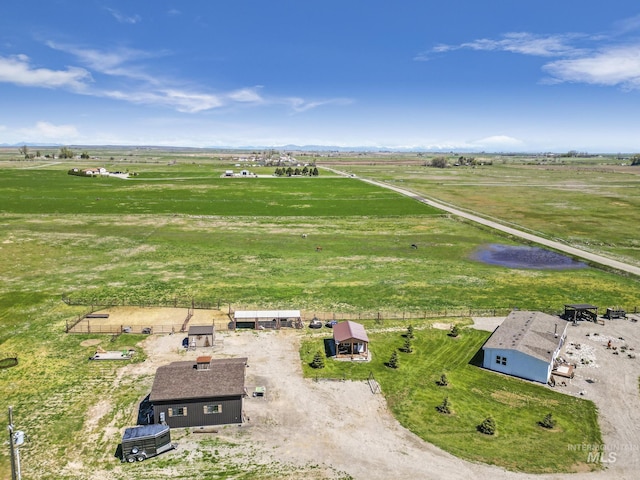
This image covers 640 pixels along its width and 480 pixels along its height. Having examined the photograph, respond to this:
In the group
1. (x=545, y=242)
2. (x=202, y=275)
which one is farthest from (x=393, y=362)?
(x=545, y=242)

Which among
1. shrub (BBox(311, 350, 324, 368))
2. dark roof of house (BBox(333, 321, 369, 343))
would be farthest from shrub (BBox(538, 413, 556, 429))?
shrub (BBox(311, 350, 324, 368))

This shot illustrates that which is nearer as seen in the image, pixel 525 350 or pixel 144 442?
pixel 144 442

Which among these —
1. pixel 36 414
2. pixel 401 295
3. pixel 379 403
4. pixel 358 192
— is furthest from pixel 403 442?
pixel 358 192

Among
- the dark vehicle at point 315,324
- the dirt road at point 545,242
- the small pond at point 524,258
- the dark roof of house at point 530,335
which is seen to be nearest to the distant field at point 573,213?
the dirt road at point 545,242

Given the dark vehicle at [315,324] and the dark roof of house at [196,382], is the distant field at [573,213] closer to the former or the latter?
the dark vehicle at [315,324]

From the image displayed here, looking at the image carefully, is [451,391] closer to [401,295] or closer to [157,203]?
[401,295]

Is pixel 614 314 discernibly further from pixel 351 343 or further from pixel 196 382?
pixel 196 382
